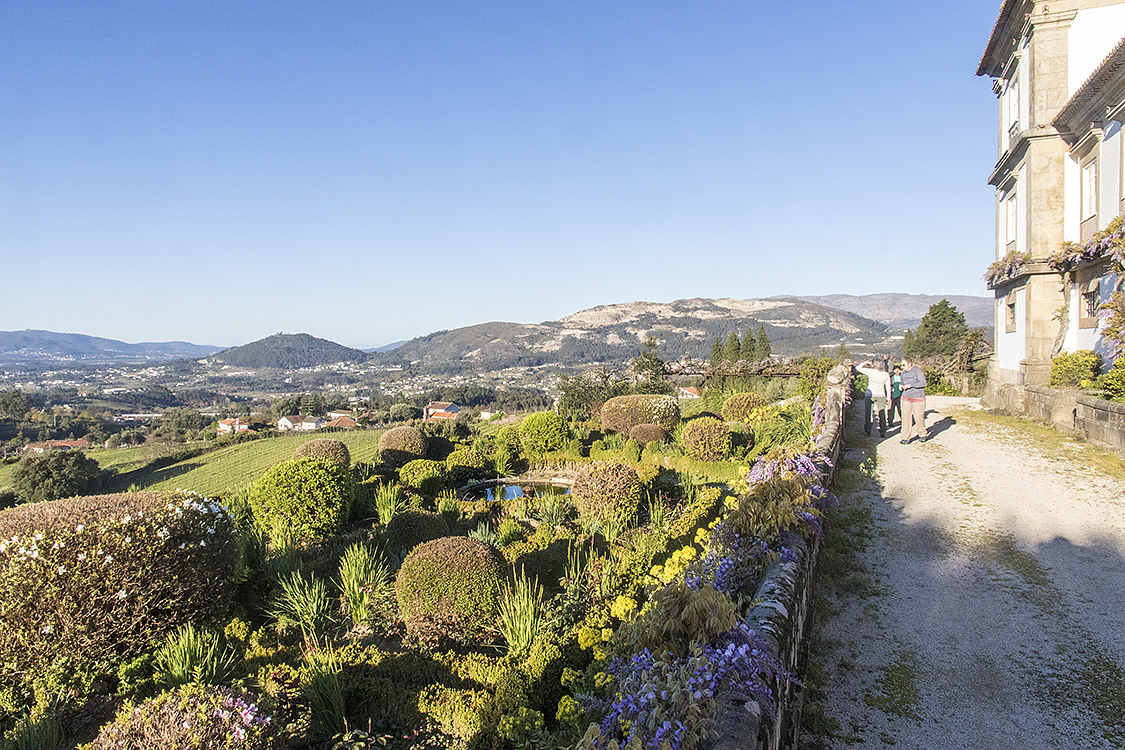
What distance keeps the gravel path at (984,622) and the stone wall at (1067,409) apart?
199cm

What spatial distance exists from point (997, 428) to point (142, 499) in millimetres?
13803

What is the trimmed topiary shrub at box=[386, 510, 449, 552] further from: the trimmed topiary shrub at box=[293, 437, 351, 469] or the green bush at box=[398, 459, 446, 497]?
the trimmed topiary shrub at box=[293, 437, 351, 469]

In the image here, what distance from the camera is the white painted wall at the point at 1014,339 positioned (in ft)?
43.7

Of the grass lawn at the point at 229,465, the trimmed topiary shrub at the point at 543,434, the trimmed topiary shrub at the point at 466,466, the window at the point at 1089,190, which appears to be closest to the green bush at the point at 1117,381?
the window at the point at 1089,190

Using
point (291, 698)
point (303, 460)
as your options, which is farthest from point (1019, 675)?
point (303, 460)

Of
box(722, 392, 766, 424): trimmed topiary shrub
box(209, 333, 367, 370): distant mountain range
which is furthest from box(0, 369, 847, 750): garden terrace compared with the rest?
box(209, 333, 367, 370): distant mountain range

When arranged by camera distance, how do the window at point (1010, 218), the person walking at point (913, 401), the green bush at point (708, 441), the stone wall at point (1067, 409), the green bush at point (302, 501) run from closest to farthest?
the green bush at point (302, 501) → the stone wall at point (1067, 409) → the person walking at point (913, 401) → the green bush at point (708, 441) → the window at point (1010, 218)

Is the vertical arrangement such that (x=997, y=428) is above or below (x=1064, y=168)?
below

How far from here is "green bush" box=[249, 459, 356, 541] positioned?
6.51m

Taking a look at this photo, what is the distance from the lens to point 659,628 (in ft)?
7.98

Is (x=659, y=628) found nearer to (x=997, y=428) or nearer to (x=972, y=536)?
(x=972, y=536)

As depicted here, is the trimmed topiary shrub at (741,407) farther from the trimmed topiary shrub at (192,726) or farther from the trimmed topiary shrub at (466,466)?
the trimmed topiary shrub at (192,726)

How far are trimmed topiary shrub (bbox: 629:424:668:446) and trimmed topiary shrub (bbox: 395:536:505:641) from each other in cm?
702

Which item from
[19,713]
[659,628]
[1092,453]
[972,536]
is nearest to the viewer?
[659,628]
